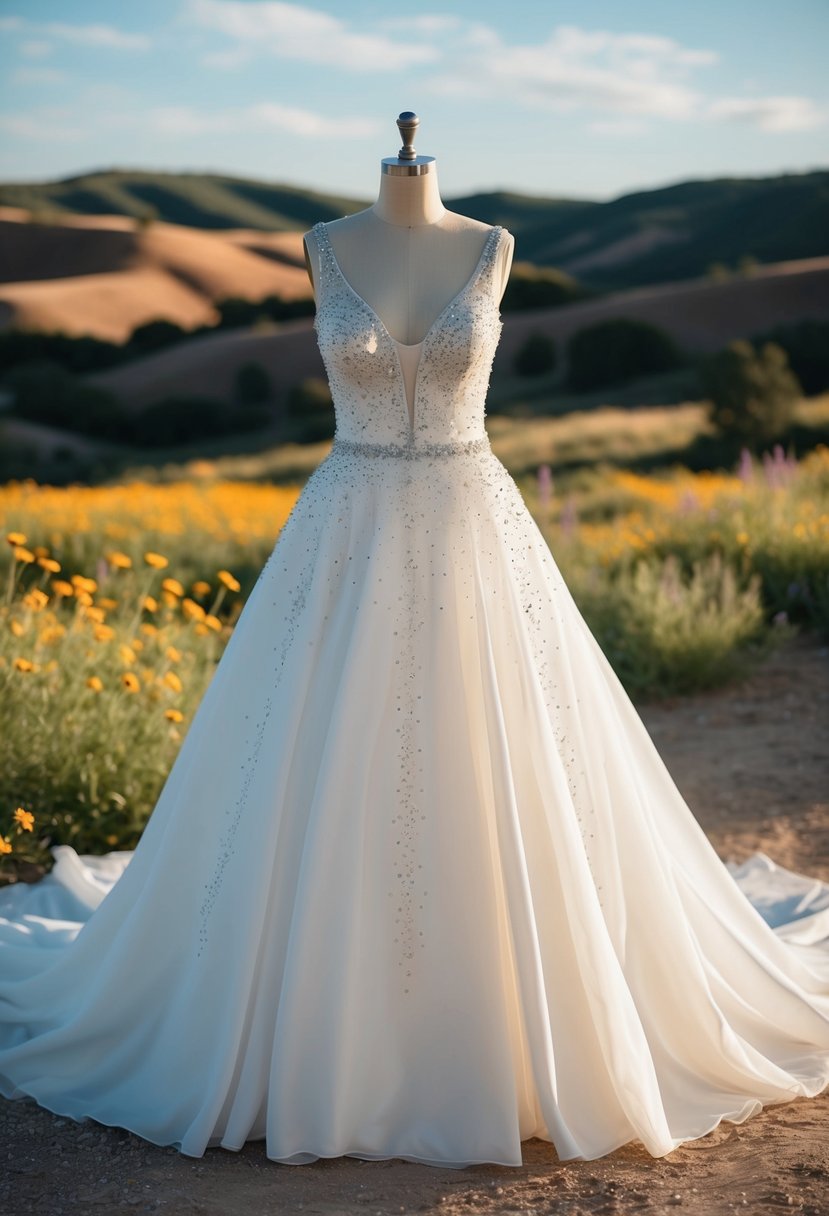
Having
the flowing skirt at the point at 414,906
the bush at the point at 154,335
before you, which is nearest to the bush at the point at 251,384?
the bush at the point at 154,335

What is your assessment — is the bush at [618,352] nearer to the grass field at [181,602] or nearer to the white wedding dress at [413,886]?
the grass field at [181,602]

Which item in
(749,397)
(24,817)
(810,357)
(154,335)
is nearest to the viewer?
(24,817)

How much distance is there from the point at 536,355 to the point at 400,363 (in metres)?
33.9

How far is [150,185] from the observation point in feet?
160

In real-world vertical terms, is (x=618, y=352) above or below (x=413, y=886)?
above

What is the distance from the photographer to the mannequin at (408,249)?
3029 millimetres

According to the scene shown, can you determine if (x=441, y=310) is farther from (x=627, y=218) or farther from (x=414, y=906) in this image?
(x=627, y=218)

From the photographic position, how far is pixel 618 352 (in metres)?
32.9

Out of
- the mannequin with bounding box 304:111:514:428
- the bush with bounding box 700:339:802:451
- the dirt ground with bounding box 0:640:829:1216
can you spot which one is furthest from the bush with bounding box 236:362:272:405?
the dirt ground with bounding box 0:640:829:1216

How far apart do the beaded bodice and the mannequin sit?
31 millimetres

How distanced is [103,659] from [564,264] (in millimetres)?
38989

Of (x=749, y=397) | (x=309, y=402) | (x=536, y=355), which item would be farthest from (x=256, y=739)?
(x=536, y=355)

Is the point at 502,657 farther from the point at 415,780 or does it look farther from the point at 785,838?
the point at 785,838

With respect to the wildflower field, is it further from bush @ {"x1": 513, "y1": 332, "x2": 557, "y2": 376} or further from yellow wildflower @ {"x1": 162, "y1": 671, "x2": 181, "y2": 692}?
bush @ {"x1": 513, "y1": 332, "x2": 557, "y2": 376}
